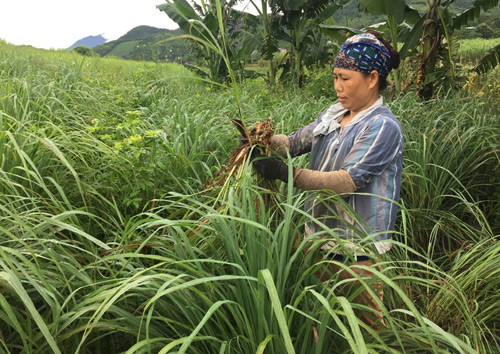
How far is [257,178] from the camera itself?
160cm

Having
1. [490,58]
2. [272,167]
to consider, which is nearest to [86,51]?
[490,58]

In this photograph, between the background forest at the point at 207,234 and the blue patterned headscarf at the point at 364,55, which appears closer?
the background forest at the point at 207,234

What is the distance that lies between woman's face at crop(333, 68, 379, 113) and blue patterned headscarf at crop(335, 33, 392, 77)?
0.02m

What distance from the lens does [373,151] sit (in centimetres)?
146

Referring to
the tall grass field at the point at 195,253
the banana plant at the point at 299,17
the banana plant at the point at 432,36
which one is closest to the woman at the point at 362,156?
the tall grass field at the point at 195,253

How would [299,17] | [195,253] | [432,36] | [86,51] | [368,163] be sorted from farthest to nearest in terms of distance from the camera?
[299,17]
[86,51]
[432,36]
[368,163]
[195,253]

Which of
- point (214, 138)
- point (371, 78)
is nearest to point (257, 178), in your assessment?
point (371, 78)

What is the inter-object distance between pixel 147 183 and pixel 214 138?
1057 millimetres

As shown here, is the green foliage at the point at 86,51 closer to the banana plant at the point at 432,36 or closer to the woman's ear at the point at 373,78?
the woman's ear at the point at 373,78

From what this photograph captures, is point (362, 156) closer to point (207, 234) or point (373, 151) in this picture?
point (373, 151)

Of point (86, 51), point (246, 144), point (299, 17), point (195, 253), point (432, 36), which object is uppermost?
point (299, 17)

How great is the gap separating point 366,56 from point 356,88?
131 mm

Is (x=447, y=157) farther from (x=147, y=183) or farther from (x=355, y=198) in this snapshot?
(x=147, y=183)

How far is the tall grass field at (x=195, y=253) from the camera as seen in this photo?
1.02 meters
